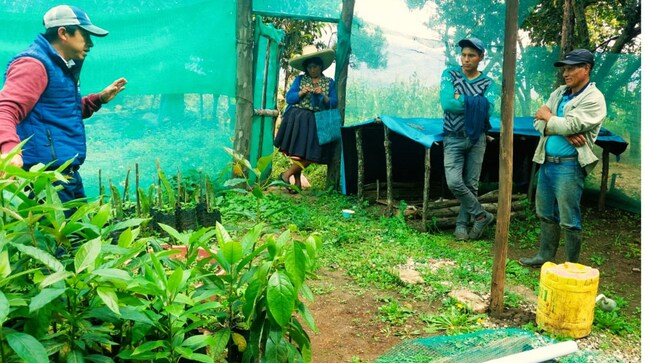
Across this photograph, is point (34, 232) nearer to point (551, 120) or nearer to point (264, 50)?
point (551, 120)

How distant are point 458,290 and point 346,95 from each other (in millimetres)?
4093

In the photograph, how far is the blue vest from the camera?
10.1 ft

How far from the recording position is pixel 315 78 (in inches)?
289

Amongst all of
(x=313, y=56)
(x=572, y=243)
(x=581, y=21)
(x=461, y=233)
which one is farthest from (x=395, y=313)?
(x=581, y=21)

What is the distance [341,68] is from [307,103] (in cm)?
69

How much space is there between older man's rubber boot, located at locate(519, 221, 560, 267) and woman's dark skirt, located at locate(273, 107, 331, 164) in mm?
3355

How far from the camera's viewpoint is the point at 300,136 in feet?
24.2

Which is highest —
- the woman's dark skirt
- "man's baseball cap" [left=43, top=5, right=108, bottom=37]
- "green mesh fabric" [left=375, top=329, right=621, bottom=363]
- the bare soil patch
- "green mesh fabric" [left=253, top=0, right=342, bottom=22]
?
"green mesh fabric" [left=253, top=0, right=342, bottom=22]

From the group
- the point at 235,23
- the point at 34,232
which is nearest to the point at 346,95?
the point at 235,23

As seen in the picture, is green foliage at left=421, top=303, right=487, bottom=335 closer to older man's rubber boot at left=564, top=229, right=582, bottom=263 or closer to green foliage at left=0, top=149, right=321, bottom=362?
older man's rubber boot at left=564, top=229, right=582, bottom=263

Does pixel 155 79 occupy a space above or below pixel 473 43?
below

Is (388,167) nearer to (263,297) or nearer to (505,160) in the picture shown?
(505,160)


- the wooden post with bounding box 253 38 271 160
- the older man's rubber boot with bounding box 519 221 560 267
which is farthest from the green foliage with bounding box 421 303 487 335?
the wooden post with bounding box 253 38 271 160

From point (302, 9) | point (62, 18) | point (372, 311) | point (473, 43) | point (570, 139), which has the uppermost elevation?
point (302, 9)
